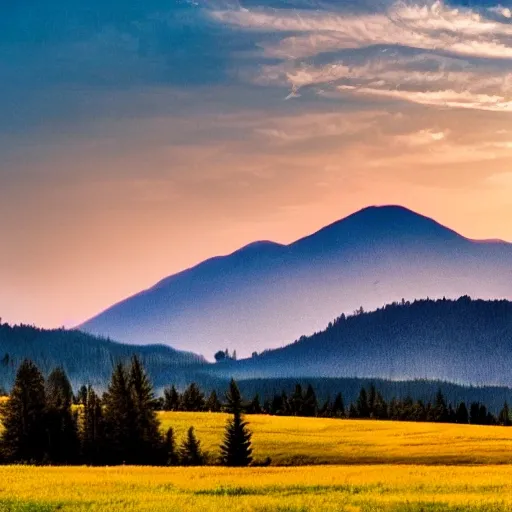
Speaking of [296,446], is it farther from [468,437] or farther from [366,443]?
[468,437]

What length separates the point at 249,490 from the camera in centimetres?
4025

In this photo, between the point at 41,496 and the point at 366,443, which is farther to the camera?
the point at 366,443

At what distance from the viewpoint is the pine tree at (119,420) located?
77500 mm

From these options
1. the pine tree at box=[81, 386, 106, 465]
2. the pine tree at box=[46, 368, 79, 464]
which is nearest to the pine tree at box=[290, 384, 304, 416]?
the pine tree at box=[46, 368, 79, 464]

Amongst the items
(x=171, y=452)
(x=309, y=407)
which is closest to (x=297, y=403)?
(x=309, y=407)

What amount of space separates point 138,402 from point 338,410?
114189 millimetres

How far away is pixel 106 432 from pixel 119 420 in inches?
58.0

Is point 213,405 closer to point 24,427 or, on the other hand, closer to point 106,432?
point 24,427

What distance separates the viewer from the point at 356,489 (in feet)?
133

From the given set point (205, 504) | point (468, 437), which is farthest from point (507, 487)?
point (468, 437)

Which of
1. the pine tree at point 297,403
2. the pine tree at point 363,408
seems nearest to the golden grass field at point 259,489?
the pine tree at point 363,408

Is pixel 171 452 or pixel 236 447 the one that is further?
pixel 171 452

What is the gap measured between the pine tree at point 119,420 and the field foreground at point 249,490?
22.3m

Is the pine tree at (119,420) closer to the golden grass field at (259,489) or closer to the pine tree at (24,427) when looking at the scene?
the pine tree at (24,427)
